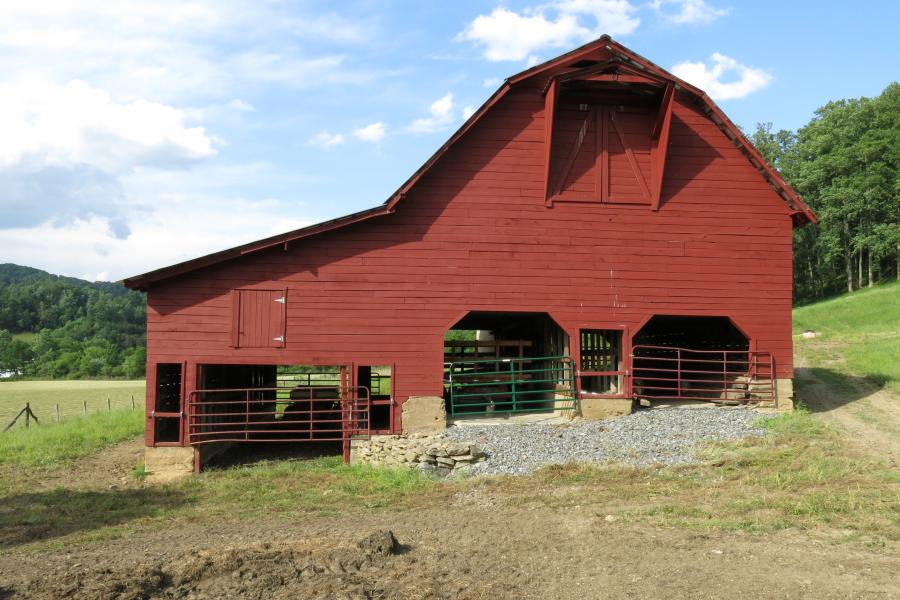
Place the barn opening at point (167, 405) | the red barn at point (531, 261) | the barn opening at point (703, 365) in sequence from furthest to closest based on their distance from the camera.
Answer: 1. the barn opening at point (703, 365)
2. the red barn at point (531, 261)
3. the barn opening at point (167, 405)

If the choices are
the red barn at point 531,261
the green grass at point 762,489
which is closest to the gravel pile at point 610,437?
the green grass at point 762,489

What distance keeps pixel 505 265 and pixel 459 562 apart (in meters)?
10.1

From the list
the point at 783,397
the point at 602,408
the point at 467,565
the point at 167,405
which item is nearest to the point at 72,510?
the point at 167,405

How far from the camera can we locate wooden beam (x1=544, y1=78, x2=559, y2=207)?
1786 cm

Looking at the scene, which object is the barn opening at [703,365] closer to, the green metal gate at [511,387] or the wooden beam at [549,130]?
the green metal gate at [511,387]

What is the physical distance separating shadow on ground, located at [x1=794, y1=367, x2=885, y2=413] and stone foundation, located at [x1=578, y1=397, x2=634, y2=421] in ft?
16.9

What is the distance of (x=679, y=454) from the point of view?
49.8ft

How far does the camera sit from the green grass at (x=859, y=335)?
1025 inches

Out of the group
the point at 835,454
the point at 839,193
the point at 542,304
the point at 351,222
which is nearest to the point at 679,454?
the point at 835,454

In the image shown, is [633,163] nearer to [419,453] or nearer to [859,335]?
[419,453]

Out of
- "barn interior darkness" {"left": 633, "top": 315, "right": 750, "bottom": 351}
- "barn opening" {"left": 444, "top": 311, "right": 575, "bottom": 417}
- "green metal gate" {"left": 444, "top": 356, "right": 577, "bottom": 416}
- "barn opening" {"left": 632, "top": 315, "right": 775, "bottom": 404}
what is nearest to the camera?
"green metal gate" {"left": 444, "top": 356, "right": 577, "bottom": 416}

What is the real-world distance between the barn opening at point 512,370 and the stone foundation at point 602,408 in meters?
0.32

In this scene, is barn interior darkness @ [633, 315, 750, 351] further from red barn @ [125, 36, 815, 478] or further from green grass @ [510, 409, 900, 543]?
green grass @ [510, 409, 900, 543]

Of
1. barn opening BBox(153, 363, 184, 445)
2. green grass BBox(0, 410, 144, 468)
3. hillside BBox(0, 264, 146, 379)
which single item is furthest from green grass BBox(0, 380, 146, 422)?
hillside BBox(0, 264, 146, 379)
